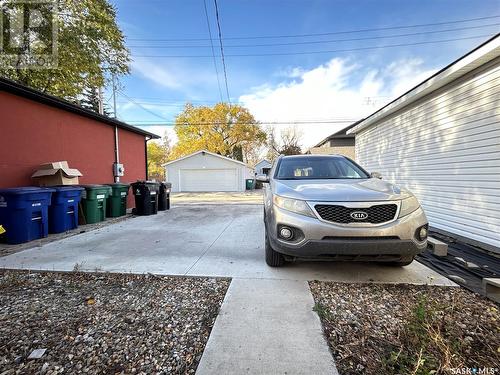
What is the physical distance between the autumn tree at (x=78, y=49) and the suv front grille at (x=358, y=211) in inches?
463

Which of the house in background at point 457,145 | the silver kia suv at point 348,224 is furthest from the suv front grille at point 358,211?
the house in background at point 457,145

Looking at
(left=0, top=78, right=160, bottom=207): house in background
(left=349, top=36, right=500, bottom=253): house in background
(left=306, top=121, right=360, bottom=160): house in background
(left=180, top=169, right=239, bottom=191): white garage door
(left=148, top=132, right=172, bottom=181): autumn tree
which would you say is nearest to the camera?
(left=349, top=36, right=500, bottom=253): house in background

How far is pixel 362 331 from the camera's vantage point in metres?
1.94

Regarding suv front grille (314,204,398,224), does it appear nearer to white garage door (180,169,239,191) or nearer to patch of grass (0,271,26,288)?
patch of grass (0,271,26,288)

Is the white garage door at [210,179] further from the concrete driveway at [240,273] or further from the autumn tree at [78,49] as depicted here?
the concrete driveway at [240,273]

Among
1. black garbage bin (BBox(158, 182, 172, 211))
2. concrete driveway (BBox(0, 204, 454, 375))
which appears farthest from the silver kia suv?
black garbage bin (BBox(158, 182, 172, 211))

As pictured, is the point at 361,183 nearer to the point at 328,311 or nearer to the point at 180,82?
→ the point at 328,311

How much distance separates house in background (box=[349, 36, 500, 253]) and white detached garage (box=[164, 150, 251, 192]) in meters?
16.0

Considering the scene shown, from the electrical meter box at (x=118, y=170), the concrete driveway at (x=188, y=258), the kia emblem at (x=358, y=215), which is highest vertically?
the electrical meter box at (x=118, y=170)

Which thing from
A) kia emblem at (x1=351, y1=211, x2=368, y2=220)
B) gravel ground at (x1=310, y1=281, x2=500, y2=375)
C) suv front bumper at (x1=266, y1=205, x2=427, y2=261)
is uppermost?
kia emblem at (x1=351, y1=211, x2=368, y2=220)

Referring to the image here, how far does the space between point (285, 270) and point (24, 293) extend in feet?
9.48

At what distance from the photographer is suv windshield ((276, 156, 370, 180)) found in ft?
12.1

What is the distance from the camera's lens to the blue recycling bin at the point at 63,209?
17.4ft

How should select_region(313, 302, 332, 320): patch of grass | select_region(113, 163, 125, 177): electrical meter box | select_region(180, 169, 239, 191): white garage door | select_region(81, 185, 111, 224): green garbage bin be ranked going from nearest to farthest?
select_region(313, 302, 332, 320): patch of grass, select_region(81, 185, 111, 224): green garbage bin, select_region(113, 163, 125, 177): electrical meter box, select_region(180, 169, 239, 191): white garage door
